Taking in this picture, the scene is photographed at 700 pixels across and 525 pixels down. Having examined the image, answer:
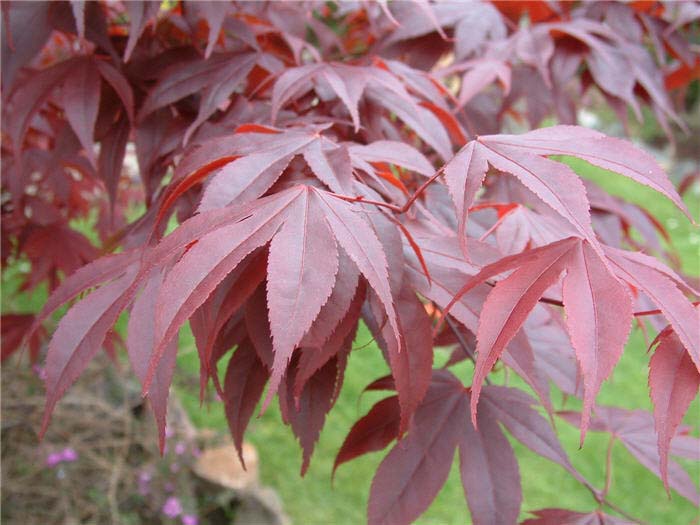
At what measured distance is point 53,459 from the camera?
1.67 m

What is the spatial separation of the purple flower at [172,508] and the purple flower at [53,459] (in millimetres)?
285

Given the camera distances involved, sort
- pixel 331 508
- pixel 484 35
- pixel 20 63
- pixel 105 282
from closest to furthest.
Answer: pixel 105 282 < pixel 20 63 < pixel 484 35 < pixel 331 508

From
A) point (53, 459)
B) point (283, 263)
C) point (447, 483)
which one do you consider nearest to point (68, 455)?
point (53, 459)

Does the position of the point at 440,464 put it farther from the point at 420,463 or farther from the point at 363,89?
the point at 363,89

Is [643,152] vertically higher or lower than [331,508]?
higher

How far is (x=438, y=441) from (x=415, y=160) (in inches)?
10.0

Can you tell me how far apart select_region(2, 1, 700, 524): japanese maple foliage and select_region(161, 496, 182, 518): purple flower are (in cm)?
84

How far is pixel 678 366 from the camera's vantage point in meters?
0.44

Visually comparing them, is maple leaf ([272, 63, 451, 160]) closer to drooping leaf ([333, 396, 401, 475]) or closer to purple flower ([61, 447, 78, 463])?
drooping leaf ([333, 396, 401, 475])

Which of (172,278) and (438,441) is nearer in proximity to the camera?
(172,278)

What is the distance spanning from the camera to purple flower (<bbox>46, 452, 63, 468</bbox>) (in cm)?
167

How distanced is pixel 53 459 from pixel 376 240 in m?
1.53

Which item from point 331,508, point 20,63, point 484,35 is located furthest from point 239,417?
point 331,508

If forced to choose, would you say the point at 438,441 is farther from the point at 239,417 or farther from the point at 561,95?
the point at 561,95
